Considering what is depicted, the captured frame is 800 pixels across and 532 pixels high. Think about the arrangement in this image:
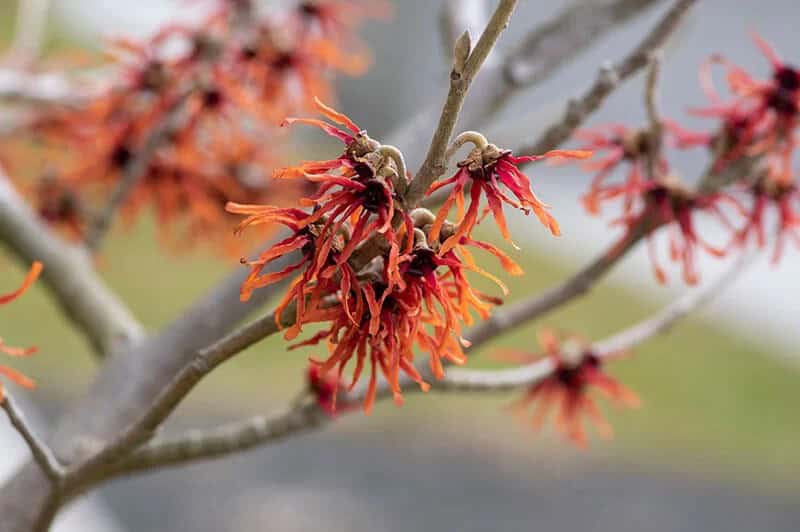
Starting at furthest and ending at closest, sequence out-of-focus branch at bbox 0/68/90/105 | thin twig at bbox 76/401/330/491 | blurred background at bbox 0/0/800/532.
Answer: blurred background at bbox 0/0/800/532 < out-of-focus branch at bbox 0/68/90/105 < thin twig at bbox 76/401/330/491

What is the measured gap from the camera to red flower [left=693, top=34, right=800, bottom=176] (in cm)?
65

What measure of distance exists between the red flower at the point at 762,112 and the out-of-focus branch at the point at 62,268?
1.53 ft

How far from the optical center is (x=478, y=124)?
2.53ft

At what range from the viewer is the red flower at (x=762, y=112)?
652mm

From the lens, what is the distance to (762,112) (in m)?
0.66

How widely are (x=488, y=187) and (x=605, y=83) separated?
21 centimetres

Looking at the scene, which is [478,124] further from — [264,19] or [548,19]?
[264,19]

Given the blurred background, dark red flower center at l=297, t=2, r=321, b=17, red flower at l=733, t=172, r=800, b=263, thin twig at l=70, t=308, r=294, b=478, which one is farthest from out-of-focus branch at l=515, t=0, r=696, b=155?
the blurred background

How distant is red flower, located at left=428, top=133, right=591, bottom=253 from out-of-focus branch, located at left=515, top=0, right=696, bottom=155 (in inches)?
7.4

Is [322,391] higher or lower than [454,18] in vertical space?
lower

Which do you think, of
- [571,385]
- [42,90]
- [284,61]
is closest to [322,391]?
[571,385]

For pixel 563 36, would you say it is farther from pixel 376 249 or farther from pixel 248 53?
pixel 376 249

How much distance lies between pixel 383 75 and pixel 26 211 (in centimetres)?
519

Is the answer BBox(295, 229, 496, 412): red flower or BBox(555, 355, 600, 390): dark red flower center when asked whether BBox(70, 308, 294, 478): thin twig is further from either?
BBox(555, 355, 600, 390): dark red flower center
